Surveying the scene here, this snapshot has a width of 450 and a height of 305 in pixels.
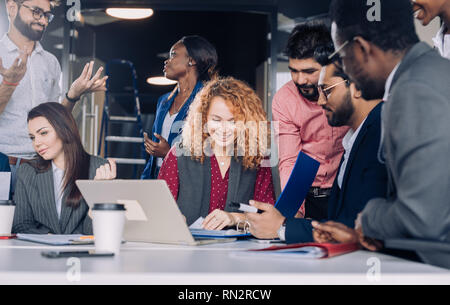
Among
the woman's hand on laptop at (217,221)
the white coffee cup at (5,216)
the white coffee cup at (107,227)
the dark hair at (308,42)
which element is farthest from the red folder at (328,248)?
the dark hair at (308,42)

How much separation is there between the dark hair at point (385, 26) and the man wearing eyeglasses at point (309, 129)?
1228 millimetres

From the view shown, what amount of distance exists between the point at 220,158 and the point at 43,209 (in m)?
0.98

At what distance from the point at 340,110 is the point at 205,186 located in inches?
33.0

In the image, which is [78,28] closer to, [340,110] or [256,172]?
[256,172]

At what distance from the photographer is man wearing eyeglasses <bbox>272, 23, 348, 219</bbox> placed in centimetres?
310

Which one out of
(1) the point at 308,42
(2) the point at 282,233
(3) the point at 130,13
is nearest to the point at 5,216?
(2) the point at 282,233

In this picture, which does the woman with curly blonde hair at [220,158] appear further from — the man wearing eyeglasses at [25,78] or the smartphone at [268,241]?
the man wearing eyeglasses at [25,78]

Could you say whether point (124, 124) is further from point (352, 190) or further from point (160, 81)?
point (352, 190)

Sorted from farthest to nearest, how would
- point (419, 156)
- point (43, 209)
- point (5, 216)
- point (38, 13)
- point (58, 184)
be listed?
point (38, 13) < point (58, 184) < point (43, 209) < point (5, 216) < point (419, 156)

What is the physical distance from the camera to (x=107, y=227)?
4.57 ft

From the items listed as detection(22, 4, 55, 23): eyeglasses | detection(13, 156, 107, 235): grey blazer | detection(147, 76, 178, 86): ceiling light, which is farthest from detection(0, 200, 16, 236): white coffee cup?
detection(22, 4, 55, 23): eyeglasses
